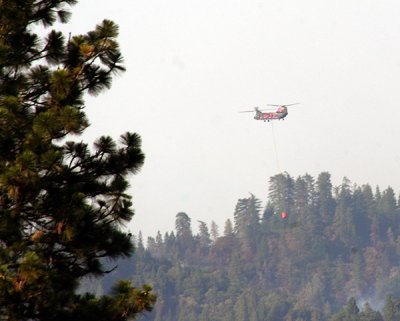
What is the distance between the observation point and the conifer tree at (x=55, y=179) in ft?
80.5

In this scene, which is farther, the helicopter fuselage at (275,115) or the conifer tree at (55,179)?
the helicopter fuselage at (275,115)

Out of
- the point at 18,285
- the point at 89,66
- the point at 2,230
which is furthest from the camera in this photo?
the point at 89,66

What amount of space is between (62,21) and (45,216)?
190 inches

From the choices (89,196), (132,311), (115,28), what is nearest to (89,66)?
(115,28)

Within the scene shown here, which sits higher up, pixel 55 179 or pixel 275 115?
pixel 275 115

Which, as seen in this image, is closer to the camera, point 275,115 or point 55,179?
point 55,179

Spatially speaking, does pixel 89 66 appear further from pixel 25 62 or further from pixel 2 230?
pixel 2 230

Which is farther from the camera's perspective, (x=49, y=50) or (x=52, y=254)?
(x=49, y=50)

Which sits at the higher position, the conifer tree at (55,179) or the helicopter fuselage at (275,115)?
the helicopter fuselage at (275,115)

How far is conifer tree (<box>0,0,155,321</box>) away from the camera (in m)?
24.5

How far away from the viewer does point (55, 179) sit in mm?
25750

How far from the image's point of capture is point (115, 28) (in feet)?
87.3

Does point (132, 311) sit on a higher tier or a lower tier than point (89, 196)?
lower

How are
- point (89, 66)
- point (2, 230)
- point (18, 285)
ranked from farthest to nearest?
point (89, 66), point (2, 230), point (18, 285)
